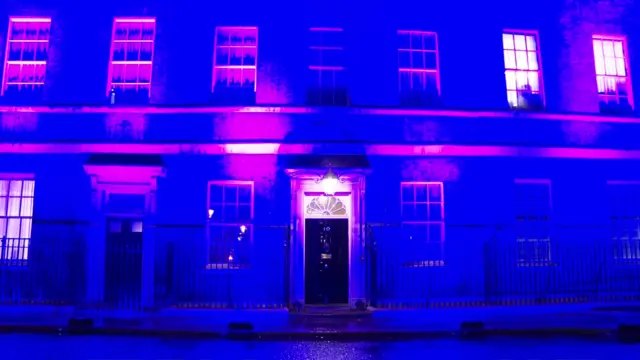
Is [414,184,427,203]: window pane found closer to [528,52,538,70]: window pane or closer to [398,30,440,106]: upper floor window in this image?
[398,30,440,106]: upper floor window

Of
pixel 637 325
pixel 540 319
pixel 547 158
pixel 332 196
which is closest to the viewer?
pixel 637 325

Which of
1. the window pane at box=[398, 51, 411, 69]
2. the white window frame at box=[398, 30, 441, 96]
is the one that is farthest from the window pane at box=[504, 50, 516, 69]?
the window pane at box=[398, 51, 411, 69]

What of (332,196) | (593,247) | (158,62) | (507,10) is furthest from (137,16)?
(593,247)

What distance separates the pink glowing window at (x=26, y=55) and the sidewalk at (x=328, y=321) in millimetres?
5973

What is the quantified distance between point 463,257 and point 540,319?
7.64 ft

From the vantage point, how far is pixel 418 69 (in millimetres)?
12625

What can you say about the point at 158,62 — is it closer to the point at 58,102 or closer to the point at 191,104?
the point at 191,104

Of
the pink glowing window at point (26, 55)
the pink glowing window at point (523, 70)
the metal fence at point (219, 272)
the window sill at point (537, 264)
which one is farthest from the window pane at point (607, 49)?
the pink glowing window at point (26, 55)

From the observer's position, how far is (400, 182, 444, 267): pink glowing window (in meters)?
11.8

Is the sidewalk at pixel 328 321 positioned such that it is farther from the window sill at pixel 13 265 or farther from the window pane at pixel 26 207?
the window pane at pixel 26 207

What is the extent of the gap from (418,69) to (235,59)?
200 inches

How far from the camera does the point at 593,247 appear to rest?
12.3m

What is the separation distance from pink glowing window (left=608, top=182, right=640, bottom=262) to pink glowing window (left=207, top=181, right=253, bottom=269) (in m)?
10.2

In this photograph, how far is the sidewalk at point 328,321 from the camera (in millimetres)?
9000
